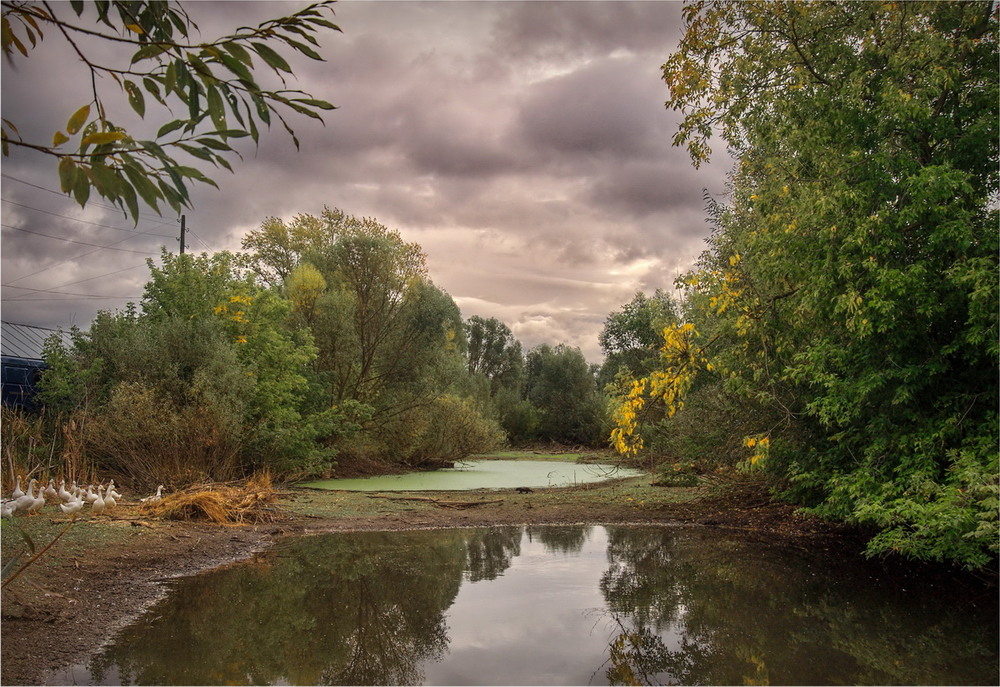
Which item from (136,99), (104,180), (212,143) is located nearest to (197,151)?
(212,143)

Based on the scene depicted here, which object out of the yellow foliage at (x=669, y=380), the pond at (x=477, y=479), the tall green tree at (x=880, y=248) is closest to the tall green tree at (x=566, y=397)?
the pond at (x=477, y=479)

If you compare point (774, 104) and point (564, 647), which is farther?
point (774, 104)

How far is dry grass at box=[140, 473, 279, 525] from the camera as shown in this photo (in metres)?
9.84

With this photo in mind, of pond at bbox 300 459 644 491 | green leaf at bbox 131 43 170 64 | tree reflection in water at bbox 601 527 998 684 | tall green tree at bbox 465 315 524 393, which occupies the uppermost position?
tall green tree at bbox 465 315 524 393

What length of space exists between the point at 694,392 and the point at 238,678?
9028 millimetres

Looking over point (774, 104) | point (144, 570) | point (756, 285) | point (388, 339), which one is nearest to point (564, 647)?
point (144, 570)

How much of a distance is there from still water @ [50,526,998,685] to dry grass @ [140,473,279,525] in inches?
72.6

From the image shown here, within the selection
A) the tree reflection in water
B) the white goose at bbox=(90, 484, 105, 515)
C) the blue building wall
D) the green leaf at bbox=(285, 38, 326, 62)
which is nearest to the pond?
the blue building wall

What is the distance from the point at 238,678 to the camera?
14.4 ft

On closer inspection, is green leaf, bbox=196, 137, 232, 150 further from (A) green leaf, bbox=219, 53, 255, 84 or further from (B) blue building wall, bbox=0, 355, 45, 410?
(B) blue building wall, bbox=0, 355, 45, 410

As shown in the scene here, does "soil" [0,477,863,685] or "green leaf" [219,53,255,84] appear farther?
"soil" [0,477,863,685]

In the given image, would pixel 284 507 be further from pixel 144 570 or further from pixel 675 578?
pixel 675 578

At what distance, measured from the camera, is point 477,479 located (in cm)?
1953

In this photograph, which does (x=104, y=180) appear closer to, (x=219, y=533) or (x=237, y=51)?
(x=237, y=51)
